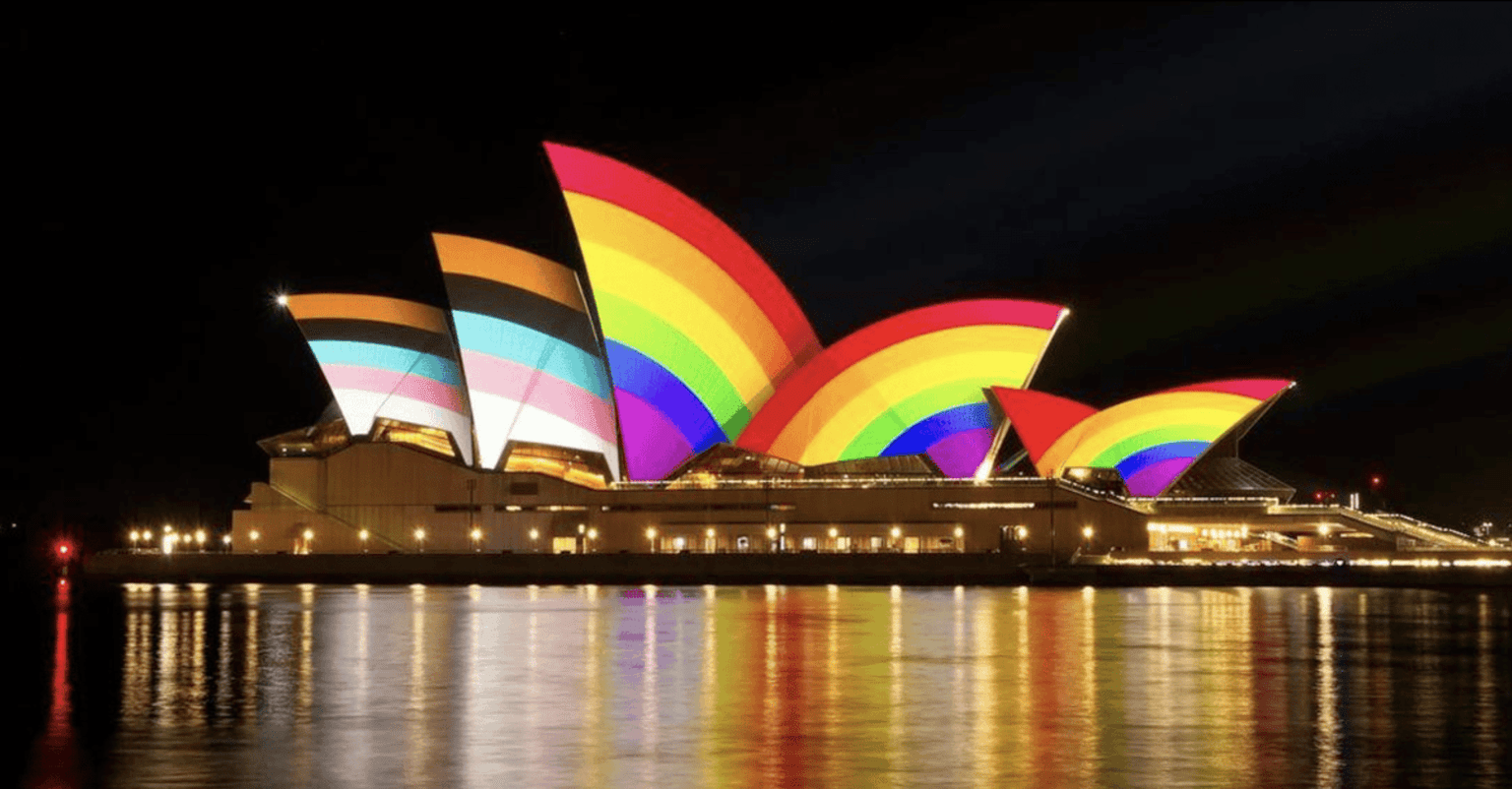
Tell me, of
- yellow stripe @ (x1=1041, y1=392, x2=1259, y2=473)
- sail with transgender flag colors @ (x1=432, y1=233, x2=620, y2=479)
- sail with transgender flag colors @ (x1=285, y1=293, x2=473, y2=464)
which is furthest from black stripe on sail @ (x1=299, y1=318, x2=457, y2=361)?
yellow stripe @ (x1=1041, y1=392, x2=1259, y2=473)

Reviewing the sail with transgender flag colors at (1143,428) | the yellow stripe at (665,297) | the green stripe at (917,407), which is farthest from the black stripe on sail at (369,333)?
the sail with transgender flag colors at (1143,428)

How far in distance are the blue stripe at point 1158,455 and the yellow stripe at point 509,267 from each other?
23109 millimetres

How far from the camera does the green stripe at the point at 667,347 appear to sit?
63219 millimetres

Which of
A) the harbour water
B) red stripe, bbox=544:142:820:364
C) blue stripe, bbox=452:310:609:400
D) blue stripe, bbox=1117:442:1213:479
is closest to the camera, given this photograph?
the harbour water

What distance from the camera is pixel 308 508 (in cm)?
7119

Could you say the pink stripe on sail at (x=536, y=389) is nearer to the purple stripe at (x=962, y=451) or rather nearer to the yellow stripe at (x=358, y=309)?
the yellow stripe at (x=358, y=309)

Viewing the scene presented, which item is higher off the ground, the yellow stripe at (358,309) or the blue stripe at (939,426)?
the yellow stripe at (358,309)

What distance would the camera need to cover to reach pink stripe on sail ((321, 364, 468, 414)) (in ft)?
227

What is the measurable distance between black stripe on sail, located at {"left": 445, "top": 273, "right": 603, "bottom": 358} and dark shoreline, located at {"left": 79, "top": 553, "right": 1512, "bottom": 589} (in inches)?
331

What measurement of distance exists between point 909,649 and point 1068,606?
49.9ft

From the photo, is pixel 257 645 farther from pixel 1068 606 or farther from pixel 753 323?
pixel 753 323

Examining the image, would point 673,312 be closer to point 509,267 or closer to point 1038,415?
point 509,267

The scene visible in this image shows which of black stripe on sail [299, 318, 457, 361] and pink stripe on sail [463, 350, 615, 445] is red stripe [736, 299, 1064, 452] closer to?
pink stripe on sail [463, 350, 615, 445]

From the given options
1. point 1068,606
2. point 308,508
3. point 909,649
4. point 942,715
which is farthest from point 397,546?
point 942,715
